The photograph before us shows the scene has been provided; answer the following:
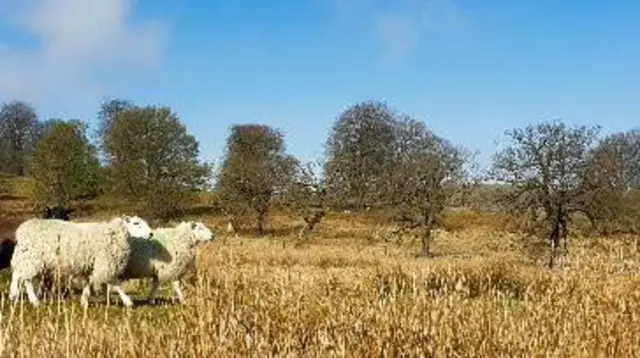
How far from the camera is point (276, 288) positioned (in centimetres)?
811

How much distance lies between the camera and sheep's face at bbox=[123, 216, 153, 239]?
1916cm

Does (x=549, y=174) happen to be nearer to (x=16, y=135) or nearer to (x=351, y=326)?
(x=351, y=326)

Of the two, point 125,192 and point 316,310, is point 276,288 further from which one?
point 125,192

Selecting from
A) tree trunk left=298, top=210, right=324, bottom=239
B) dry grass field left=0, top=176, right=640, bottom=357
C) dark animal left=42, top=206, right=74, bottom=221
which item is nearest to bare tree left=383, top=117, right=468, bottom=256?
tree trunk left=298, top=210, right=324, bottom=239

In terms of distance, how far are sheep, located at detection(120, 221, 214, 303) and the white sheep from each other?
38.7 inches

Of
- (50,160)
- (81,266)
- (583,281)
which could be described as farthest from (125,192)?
(583,281)

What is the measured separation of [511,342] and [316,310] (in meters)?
1.77

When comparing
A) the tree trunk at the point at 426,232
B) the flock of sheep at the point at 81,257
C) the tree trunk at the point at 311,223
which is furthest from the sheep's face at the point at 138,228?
the tree trunk at the point at 311,223

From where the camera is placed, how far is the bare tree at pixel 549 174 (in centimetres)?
3700

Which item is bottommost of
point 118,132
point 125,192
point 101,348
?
point 101,348

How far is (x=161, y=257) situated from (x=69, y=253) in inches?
102

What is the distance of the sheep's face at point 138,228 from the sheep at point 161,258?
16 centimetres

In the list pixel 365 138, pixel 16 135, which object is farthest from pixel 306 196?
pixel 16 135

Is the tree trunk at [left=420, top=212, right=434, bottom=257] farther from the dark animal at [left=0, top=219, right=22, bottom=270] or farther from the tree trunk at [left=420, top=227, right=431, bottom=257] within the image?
the dark animal at [left=0, top=219, right=22, bottom=270]
